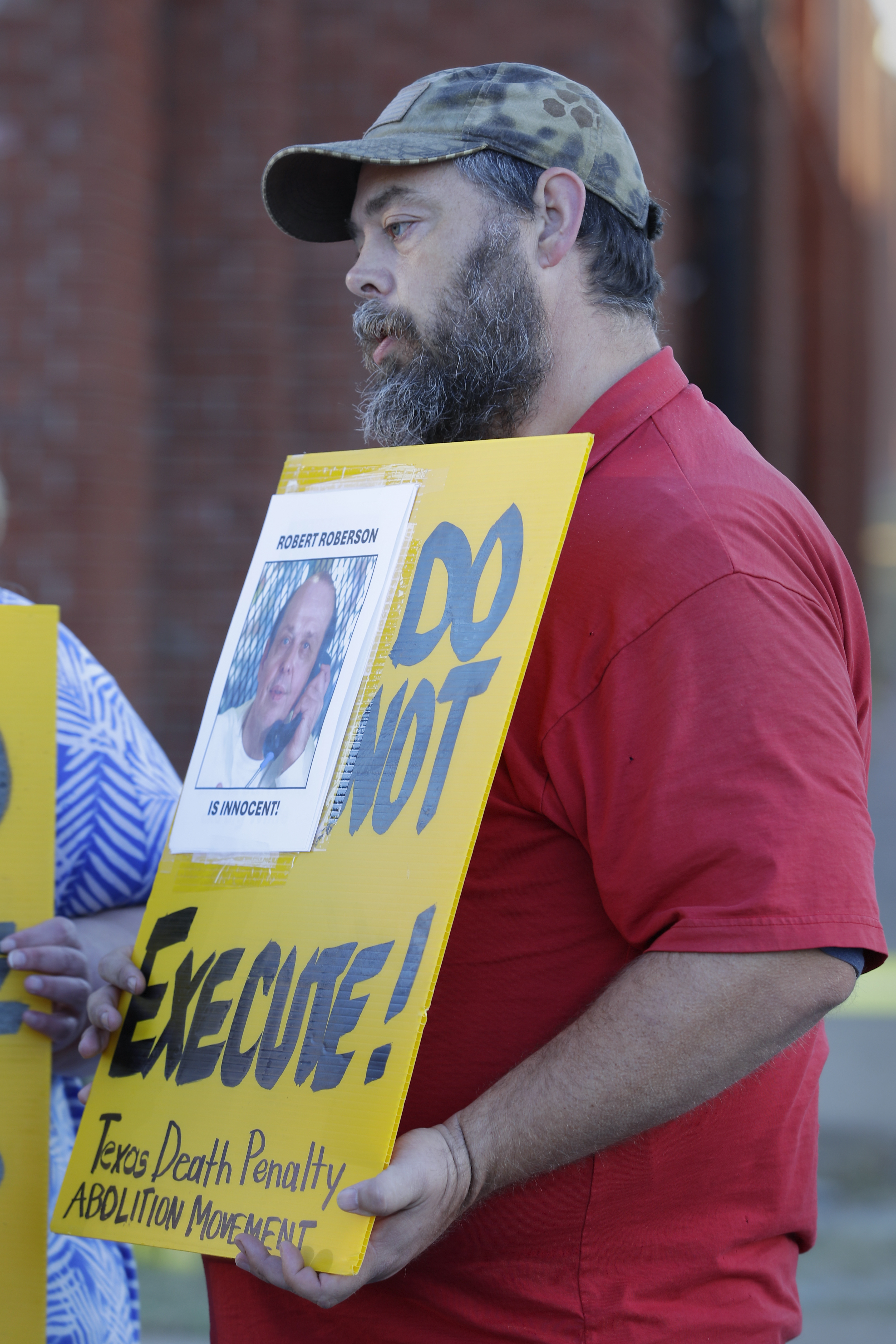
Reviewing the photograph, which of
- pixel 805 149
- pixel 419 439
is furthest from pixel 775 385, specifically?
pixel 419 439

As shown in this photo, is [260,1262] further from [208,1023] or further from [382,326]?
[382,326]

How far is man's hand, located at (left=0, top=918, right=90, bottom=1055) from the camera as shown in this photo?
1.71 meters

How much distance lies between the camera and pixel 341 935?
4.37 ft

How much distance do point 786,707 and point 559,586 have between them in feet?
0.86

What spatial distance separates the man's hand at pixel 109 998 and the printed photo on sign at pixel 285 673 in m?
0.21

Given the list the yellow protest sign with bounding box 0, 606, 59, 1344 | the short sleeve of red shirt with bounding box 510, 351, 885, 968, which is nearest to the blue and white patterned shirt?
the yellow protest sign with bounding box 0, 606, 59, 1344

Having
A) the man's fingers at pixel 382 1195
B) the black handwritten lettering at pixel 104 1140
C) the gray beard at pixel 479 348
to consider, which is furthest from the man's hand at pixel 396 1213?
the gray beard at pixel 479 348

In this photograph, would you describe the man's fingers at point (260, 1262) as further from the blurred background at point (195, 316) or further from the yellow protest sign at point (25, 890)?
the blurred background at point (195, 316)

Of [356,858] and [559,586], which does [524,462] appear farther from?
[356,858]

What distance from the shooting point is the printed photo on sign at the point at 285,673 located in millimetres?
1421

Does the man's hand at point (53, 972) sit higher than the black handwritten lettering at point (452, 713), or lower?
lower

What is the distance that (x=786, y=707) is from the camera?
1254mm

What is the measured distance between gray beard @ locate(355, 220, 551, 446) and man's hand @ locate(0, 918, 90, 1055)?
2.49ft

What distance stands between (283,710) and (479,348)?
18.1 inches
